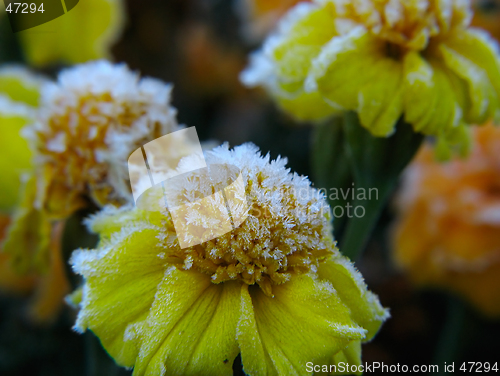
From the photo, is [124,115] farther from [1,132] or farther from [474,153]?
[474,153]

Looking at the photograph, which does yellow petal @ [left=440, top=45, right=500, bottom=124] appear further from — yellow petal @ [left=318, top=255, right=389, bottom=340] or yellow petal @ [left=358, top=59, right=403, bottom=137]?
yellow petal @ [left=318, top=255, right=389, bottom=340]

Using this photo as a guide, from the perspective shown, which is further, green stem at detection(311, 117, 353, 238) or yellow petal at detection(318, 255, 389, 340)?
green stem at detection(311, 117, 353, 238)

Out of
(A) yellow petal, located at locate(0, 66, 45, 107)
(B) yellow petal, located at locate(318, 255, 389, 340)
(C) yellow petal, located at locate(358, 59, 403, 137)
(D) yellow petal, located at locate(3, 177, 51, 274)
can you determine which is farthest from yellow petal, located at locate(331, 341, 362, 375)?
(A) yellow petal, located at locate(0, 66, 45, 107)

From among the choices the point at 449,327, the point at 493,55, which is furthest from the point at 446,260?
the point at 493,55

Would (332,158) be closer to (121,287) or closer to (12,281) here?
(121,287)

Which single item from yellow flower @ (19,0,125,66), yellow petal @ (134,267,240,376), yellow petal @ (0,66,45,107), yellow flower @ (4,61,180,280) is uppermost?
yellow flower @ (19,0,125,66)

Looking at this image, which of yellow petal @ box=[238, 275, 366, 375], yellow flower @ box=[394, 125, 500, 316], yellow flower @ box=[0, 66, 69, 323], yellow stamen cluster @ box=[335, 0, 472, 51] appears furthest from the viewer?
yellow flower @ box=[394, 125, 500, 316]
